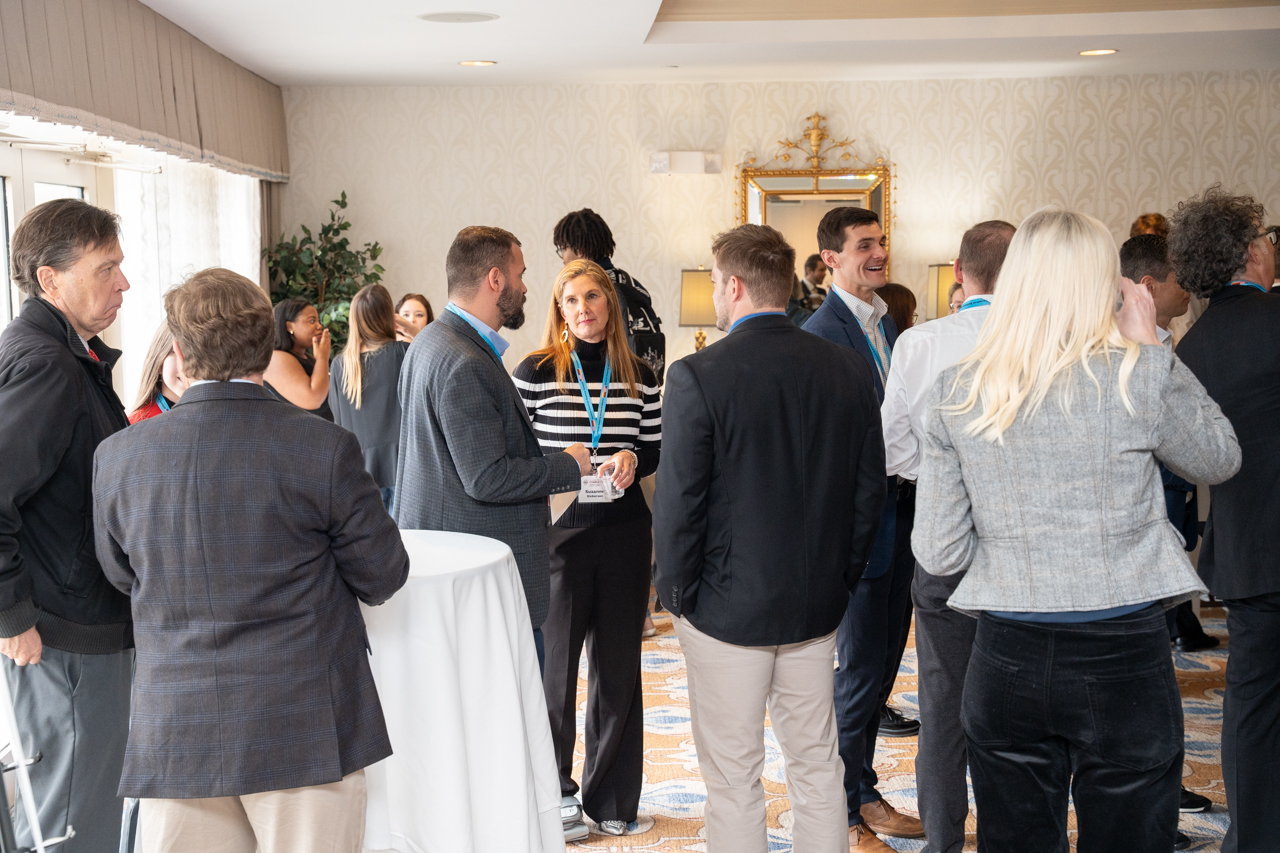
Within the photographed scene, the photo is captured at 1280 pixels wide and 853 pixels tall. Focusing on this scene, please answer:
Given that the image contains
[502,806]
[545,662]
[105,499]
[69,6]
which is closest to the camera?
[105,499]

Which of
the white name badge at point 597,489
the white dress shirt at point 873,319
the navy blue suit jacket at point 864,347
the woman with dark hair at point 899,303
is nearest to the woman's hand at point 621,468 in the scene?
the white name badge at point 597,489

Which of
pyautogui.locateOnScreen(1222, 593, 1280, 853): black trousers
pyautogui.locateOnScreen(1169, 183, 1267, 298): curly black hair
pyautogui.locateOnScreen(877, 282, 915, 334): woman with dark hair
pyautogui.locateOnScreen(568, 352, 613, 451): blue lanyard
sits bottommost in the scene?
pyautogui.locateOnScreen(1222, 593, 1280, 853): black trousers

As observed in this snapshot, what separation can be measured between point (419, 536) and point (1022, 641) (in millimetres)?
1436

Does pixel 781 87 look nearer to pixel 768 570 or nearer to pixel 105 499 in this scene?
pixel 768 570

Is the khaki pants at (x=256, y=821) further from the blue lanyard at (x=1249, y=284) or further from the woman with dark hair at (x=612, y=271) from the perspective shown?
the blue lanyard at (x=1249, y=284)

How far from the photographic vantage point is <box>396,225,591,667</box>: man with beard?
97.8 inches

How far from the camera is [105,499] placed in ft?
5.67

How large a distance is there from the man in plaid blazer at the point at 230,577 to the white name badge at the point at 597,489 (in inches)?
39.5

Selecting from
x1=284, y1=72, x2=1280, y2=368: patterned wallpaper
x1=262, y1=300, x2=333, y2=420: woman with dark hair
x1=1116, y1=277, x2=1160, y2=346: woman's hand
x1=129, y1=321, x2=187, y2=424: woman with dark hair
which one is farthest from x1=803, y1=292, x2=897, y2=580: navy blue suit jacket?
x1=284, y1=72, x2=1280, y2=368: patterned wallpaper

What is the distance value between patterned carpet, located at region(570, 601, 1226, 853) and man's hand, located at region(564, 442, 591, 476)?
1.17m

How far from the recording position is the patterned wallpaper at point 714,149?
7.21 metres

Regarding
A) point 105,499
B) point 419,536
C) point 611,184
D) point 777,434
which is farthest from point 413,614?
point 611,184

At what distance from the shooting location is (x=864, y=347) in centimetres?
306

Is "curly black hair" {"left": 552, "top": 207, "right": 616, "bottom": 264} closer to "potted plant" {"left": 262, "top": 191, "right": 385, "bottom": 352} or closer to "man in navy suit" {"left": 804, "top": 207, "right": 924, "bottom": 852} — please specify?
"man in navy suit" {"left": 804, "top": 207, "right": 924, "bottom": 852}
